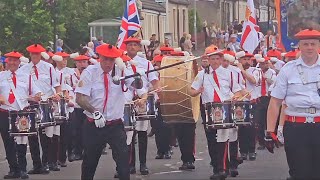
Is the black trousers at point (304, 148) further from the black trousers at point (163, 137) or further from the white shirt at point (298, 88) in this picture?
the black trousers at point (163, 137)

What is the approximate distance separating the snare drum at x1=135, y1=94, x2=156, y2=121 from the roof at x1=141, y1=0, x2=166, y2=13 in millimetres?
36663

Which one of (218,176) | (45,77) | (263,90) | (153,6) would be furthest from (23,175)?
(153,6)

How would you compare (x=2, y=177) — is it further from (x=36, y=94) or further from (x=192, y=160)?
(x=192, y=160)

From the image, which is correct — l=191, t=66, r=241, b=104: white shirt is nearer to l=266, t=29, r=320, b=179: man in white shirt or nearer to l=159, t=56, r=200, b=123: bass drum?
l=159, t=56, r=200, b=123: bass drum

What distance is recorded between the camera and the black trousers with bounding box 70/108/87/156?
58.3 feet

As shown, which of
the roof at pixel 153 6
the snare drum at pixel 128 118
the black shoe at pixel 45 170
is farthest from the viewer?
the roof at pixel 153 6

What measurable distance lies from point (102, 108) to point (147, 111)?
11.5ft

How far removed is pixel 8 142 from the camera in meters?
15.0

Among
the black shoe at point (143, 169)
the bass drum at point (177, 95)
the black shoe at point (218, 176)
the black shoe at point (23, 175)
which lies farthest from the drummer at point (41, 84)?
the black shoe at point (218, 176)

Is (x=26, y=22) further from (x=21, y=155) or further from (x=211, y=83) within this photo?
(x=211, y=83)

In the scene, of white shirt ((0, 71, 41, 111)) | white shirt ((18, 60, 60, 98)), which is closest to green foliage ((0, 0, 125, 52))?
white shirt ((18, 60, 60, 98))

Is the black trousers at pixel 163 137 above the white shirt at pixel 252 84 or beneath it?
beneath

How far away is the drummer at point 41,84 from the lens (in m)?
15.5

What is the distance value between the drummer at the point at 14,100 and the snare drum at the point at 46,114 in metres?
0.28
